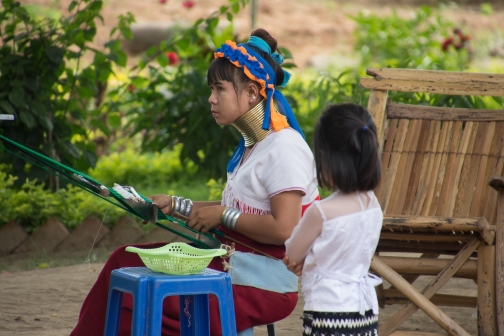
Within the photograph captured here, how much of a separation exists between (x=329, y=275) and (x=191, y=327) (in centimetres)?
52

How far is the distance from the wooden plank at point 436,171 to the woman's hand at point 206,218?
5.29 ft

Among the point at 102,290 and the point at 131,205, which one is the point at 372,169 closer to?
the point at 131,205

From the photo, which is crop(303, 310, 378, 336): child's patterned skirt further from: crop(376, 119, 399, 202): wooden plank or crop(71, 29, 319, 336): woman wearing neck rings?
crop(376, 119, 399, 202): wooden plank

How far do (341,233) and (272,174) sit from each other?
0.40 meters

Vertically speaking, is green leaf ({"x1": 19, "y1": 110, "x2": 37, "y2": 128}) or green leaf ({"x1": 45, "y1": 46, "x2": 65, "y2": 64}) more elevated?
green leaf ({"x1": 45, "y1": 46, "x2": 65, "y2": 64})

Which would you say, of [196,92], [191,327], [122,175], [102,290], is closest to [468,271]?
[191,327]

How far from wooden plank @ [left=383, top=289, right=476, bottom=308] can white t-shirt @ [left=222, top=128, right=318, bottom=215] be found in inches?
52.6

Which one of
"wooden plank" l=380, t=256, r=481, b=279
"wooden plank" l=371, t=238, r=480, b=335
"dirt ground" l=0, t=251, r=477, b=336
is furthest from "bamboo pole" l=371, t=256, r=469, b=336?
"dirt ground" l=0, t=251, r=477, b=336

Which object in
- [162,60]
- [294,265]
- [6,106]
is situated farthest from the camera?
[162,60]

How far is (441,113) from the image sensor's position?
3.92 m

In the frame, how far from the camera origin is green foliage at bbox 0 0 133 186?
196 inches

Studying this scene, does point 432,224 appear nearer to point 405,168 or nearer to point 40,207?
point 405,168

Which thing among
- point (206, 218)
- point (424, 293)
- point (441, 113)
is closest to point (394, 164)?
point (441, 113)

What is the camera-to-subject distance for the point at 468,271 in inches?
133
